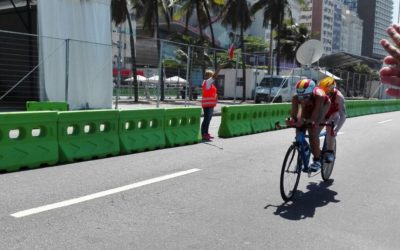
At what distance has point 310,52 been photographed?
20.0m

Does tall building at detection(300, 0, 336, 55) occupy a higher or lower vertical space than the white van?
higher

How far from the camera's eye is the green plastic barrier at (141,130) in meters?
9.50

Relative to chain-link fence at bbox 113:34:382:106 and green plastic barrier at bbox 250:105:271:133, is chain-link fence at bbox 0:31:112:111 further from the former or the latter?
green plastic barrier at bbox 250:105:271:133

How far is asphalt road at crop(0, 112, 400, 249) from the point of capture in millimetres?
4500

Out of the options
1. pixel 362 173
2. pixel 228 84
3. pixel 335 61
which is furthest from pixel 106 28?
pixel 335 61

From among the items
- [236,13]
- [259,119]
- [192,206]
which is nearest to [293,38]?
[236,13]

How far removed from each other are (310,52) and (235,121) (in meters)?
8.17

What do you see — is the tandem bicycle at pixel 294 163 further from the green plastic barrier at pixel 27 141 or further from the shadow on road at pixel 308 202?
the green plastic barrier at pixel 27 141

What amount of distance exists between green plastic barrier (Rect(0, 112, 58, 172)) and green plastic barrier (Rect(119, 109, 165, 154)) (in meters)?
1.65

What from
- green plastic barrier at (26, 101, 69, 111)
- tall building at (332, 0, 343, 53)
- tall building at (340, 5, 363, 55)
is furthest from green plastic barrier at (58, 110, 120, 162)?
tall building at (340, 5, 363, 55)

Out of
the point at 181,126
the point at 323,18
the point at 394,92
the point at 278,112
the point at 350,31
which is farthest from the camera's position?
the point at 350,31

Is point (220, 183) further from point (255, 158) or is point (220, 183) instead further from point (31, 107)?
point (31, 107)

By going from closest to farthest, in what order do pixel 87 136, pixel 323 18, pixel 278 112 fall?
pixel 87 136, pixel 278 112, pixel 323 18

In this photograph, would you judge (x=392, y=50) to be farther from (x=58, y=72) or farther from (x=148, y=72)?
(x=148, y=72)
